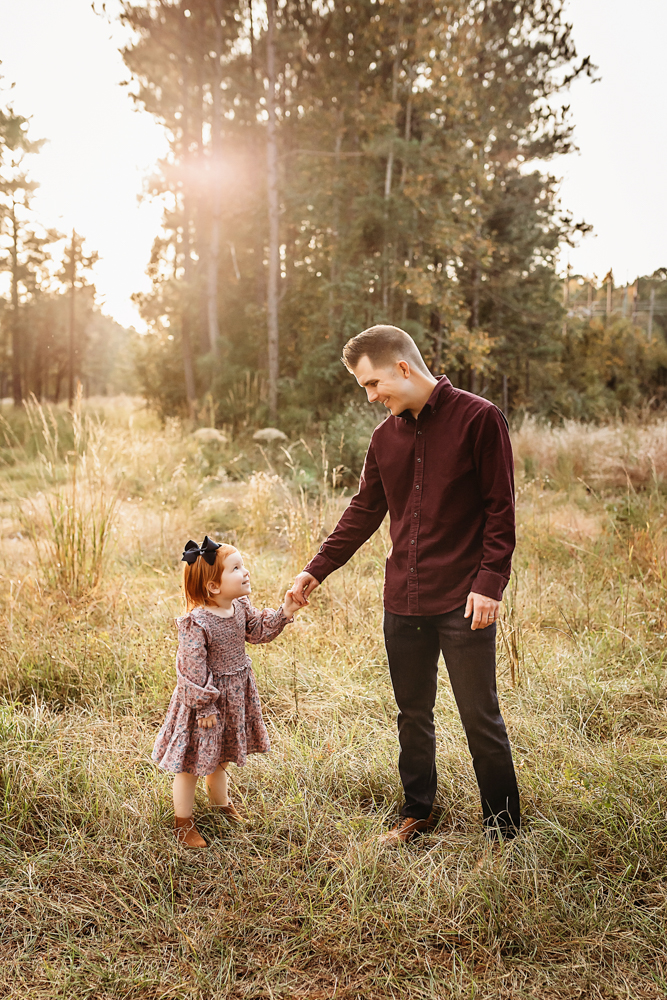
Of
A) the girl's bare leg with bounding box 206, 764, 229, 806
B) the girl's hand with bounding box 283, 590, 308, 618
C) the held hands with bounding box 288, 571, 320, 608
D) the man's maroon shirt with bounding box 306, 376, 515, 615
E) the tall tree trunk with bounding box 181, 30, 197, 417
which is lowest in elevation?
the girl's bare leg with bounding box 206, 764, 229, 806

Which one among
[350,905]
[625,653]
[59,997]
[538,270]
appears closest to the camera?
[59,997]

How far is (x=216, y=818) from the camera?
7.97 feet

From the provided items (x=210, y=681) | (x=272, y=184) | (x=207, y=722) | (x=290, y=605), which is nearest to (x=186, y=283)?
(x=272, y=184)

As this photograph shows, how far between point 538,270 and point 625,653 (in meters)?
17.7

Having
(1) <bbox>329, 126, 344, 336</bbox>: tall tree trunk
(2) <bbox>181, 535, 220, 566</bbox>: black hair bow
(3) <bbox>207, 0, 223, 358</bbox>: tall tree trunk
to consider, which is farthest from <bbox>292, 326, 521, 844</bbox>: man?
(3) <bbox>207, 0, 223, 358</bbox>: tall tree trunk

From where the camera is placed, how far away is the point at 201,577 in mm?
2254

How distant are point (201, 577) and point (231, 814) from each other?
0.92 metres

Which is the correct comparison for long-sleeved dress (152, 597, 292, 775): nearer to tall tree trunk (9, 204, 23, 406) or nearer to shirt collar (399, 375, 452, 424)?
shirt collar (399, 375, 452, 424)

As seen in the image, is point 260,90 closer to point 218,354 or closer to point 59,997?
point 218,354

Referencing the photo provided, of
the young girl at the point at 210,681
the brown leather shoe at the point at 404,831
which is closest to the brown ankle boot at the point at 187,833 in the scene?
the young girl at the point at 210,681

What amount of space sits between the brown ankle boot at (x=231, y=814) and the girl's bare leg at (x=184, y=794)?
0.50ft

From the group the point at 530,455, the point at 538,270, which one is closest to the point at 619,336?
the point at 538,270

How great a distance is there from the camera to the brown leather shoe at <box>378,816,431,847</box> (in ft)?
7.44

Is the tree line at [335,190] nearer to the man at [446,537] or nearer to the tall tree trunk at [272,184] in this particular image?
the tall tree trunk at [272,184]
